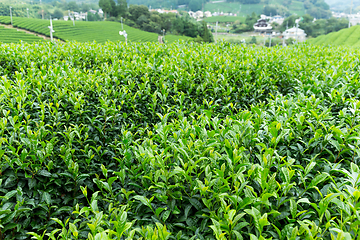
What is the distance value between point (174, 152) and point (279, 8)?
12980 cm

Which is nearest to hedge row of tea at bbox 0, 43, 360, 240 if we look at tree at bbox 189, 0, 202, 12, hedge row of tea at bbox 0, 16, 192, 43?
hedge row of tea at bbox 0, 16, 192, 43

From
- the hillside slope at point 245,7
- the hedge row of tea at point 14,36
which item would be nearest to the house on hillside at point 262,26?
the hillside slope at point 245,7

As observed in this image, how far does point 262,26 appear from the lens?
266 feet

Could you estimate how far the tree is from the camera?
124 metres

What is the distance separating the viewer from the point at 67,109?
9.64ft

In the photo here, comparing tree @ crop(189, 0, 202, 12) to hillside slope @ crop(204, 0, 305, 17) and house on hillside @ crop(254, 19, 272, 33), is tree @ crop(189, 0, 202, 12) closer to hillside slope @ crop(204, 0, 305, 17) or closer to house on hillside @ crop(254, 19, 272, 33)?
hillside slope @ crop(204, 0, 305, 17)

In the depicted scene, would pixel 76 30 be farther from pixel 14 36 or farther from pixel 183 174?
pixel 183 174

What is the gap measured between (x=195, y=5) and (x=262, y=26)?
181 ft

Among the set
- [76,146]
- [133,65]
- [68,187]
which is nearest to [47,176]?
[68,187]

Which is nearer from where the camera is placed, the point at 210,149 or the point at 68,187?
the point at 210,149

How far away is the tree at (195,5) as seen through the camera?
406ft

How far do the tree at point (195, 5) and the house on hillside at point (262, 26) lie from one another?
167 ft

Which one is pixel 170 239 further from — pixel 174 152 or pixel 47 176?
pixel 47 176

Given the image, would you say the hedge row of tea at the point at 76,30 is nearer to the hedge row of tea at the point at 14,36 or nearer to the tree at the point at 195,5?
the hedge row of tea at the point at 14,36
